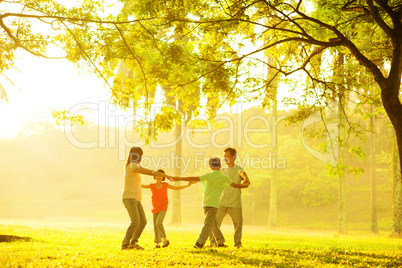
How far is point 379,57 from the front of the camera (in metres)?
13.7

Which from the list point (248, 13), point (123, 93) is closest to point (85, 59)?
point (123, 93)

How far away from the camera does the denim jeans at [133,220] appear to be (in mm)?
8637

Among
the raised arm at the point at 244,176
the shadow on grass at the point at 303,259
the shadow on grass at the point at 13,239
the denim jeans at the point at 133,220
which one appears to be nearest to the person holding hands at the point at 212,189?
the raised arm at the point at 244,176

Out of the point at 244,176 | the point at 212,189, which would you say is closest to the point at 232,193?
the point at 244,176

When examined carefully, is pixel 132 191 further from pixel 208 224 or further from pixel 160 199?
pixel 208 224

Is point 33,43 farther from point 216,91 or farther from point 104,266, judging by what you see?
point 104,266

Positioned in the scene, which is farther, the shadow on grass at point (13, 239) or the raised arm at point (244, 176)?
the shadow on grass at point (13, 239)

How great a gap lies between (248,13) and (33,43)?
6615 mm

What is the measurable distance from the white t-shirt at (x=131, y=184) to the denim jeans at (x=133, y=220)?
0.35 ft

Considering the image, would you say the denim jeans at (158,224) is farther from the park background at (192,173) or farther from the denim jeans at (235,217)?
the park background at (192,173)

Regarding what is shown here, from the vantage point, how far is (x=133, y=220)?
28.3ft

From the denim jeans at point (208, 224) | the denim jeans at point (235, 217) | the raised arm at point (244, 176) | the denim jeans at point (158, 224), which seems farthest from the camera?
the denim jeans at point (158, 224)

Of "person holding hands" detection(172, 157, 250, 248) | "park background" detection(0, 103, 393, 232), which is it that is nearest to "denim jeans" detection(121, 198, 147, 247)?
"person holding hands" detection(172, 157, 250, 248)

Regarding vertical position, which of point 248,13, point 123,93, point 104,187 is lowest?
point 104,187
